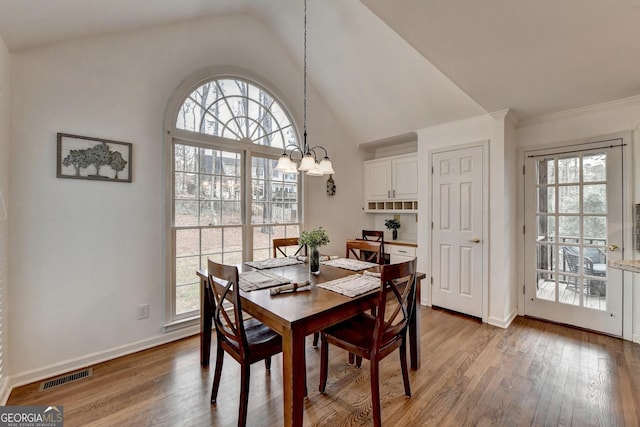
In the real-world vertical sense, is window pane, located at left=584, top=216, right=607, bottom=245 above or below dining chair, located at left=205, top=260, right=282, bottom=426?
above

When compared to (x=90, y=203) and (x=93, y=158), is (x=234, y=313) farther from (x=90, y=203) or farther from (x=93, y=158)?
(x=93, y=158)

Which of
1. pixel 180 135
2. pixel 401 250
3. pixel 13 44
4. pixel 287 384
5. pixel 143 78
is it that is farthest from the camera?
pixel 401 250

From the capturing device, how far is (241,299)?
169cm

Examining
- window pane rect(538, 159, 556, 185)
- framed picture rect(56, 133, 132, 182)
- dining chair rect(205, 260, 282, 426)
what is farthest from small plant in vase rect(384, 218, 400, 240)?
framed picture rect(56, 133, 132, 182)

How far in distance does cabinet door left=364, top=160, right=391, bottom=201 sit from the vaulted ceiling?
59 cm

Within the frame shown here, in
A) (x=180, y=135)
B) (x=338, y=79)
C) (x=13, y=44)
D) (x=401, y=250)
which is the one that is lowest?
(x=401, y=250)

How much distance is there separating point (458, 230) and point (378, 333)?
228 centimetres

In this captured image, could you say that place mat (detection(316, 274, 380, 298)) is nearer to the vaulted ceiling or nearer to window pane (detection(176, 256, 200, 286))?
window pane (detection(176, 256, 200, 286))

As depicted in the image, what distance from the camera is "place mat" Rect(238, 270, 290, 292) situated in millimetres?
1832

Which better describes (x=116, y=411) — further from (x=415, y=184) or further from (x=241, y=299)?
(x=415, y=184)

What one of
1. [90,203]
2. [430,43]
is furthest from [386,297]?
[90,203]

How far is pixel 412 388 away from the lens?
1.98 meters

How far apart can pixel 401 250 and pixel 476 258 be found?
1027mm

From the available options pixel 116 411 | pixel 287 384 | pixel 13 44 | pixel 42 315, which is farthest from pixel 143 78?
pixel 287 384
